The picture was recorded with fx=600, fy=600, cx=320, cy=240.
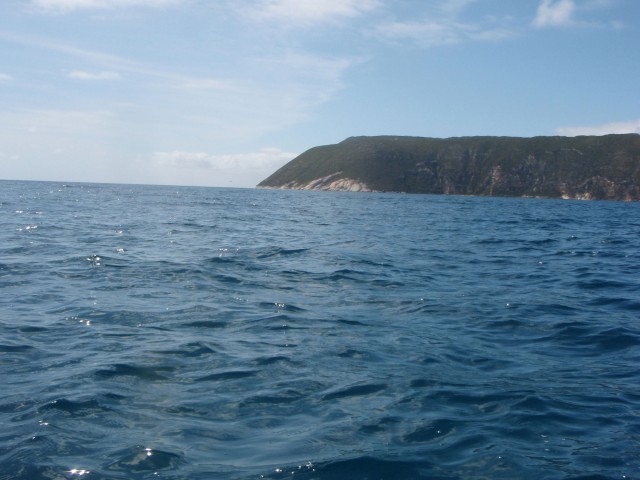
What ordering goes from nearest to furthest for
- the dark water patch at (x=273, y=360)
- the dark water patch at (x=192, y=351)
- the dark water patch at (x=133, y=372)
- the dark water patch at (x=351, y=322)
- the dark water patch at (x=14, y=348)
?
the dark water patch at (x=133, y=372)
the dark water patch at (x=273, y=360)
the dark water patch at (x=14, y=348)
the dark water patch at (x=192, y=351)
the dark water patch at (x=351, y=322)

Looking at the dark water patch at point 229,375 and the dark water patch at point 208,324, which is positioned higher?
the dark water patch at point 208,324

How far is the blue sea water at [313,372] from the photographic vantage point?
21.6 feet

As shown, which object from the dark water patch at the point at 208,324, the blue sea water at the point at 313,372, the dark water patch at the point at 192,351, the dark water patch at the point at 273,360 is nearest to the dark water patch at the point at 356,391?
the blue sea water at the point at 313,372

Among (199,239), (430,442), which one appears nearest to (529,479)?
(430,442)

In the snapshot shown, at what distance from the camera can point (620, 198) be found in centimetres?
18350

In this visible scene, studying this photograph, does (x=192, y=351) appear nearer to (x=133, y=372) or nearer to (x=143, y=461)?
(x=133, y=372)

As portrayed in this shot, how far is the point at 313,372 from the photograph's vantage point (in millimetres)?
9500

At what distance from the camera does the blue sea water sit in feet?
21.6

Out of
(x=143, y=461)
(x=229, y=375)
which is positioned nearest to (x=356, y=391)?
(x=229, y=375)

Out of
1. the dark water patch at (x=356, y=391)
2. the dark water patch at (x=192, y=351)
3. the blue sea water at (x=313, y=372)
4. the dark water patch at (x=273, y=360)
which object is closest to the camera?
the blue sea water at (x=313, y=372)

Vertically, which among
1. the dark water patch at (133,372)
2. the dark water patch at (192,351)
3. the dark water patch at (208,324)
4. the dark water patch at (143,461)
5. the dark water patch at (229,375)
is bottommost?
the dark water patch at (143,461)

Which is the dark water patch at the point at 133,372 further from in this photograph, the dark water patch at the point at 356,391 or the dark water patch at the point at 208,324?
the dark water patch at the point at 208,324

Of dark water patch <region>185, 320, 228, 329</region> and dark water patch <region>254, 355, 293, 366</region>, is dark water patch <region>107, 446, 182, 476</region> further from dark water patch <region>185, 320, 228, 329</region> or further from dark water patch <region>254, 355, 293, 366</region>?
dark water patch <region>185, 320, 228, 329</region>

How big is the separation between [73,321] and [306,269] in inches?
378
